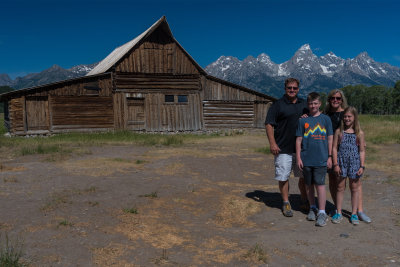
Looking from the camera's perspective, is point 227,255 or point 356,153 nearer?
point 227,255

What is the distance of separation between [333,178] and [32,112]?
17615 mm

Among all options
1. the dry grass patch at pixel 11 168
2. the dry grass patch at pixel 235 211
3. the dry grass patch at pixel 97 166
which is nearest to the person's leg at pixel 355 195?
the dry grass patch at pixel 235 211

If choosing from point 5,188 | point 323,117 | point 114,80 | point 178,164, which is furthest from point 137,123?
point 323,117

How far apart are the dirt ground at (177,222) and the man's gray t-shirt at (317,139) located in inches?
38.3

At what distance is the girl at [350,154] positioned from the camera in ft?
15.4

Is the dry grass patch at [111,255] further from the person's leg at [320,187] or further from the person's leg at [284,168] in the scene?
the person's leg at [320,187]

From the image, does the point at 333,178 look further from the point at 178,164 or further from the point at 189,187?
the point at 178,164

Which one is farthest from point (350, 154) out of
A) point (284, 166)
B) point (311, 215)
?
point (311, 215)

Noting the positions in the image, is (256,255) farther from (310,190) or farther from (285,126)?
(285,126)

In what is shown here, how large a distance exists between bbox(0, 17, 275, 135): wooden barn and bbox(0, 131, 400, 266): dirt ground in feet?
35.4

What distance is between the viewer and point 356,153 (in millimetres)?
4707

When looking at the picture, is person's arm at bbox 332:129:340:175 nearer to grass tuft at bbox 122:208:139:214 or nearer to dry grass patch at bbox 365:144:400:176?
grass tuft at bbox 122:208:139:214

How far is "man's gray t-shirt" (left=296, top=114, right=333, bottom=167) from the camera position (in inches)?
185

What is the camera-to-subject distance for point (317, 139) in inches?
185
